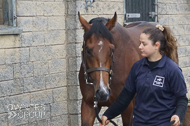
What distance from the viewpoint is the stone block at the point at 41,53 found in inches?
217

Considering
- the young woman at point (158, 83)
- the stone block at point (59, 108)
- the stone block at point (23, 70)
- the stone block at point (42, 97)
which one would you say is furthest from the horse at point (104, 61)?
the stone block at point (59, 108)

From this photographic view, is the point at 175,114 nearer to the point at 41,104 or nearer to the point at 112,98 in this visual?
the point at 112,98

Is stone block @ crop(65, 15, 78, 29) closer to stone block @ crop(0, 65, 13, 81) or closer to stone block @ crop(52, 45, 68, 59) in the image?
stone block @ crop(52, 45, 68, 59)

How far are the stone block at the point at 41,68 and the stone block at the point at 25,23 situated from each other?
0.53m

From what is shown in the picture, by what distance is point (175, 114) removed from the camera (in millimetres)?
3008

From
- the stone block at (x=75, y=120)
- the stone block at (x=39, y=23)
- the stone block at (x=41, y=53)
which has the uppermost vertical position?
the stone block at (x=39, y=23)

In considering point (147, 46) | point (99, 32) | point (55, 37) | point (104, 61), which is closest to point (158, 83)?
point (147, 46)

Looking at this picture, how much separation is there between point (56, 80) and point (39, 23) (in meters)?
0.94

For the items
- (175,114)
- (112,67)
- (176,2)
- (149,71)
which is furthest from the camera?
(176,2)

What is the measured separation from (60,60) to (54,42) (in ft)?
1.01

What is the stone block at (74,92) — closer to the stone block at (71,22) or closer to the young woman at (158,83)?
the stone block at (71,22)

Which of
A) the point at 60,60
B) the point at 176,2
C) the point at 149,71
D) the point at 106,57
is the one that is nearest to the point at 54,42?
the point at 60,60

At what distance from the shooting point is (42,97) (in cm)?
567

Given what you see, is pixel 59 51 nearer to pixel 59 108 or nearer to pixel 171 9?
pixel 59 108
